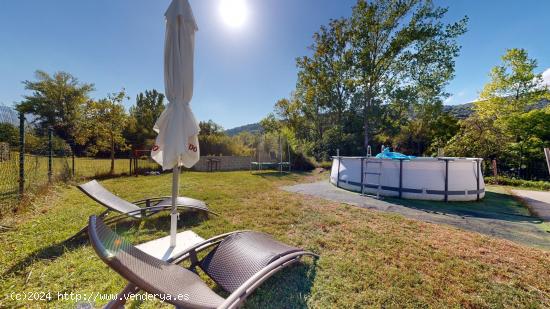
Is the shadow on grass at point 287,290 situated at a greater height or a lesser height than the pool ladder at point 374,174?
lesser

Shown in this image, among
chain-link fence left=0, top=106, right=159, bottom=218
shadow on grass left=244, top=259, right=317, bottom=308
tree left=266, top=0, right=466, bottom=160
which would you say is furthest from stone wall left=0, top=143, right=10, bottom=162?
tree left=266, top=0, right=466, bottom=160

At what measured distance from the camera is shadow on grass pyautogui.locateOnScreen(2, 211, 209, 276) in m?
2.57

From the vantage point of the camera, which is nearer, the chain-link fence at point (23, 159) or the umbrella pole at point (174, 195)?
the umbrella pole at point (174, 195)

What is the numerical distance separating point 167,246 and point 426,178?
7.10 metres

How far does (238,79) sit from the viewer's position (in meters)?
12.2

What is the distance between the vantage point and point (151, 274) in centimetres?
141

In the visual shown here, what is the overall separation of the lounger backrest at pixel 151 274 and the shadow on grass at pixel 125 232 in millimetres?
1968

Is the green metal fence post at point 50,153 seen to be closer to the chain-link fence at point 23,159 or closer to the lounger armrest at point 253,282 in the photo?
the chain-link fence at point 23,159

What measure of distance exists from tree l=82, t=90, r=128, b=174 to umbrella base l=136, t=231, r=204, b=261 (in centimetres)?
903

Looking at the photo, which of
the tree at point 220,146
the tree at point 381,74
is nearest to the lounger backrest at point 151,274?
the tree at point 220,146

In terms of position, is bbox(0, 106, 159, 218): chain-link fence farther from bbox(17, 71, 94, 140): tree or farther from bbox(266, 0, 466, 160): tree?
bbox(17, 71, 94, 140): tree

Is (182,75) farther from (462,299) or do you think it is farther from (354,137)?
(354,137)

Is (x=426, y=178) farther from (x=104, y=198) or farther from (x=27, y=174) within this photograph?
(x=27, y=174)

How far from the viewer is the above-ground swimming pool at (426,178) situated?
A: 20.5 ft
